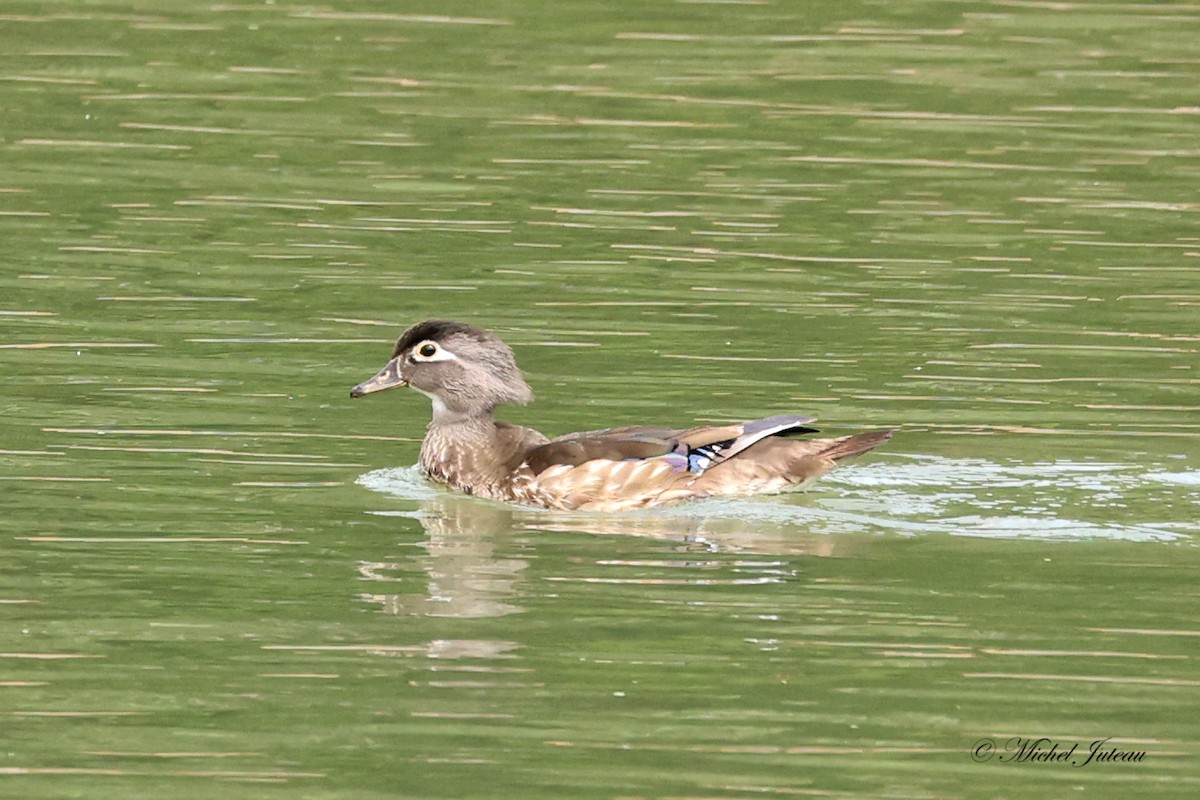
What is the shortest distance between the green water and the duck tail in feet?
0.84

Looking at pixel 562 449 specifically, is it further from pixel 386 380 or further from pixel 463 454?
pixel 386 380

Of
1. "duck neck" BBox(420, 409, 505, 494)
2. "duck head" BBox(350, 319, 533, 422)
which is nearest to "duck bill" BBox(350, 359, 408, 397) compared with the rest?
"duck head" BBox(350, 319, 533, 422)

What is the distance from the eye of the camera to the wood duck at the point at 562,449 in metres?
13.1

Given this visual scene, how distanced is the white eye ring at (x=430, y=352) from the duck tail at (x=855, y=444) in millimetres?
2218

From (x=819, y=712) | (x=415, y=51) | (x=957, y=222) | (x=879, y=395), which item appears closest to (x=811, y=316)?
(x=879, y=395)

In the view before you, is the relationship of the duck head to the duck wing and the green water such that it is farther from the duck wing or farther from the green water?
the duck wing

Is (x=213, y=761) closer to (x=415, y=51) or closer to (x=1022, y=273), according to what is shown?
(x=1022, y=273)

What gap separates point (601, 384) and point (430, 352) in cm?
139

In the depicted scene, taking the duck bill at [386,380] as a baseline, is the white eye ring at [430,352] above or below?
above

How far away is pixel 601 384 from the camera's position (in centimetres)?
1545

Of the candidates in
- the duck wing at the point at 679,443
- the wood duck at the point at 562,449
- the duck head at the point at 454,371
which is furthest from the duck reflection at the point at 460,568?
the duck head at the point at 454,371

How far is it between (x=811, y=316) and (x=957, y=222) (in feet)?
10.0

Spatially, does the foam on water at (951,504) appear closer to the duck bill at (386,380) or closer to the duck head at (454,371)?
the duck bill at (386,380)

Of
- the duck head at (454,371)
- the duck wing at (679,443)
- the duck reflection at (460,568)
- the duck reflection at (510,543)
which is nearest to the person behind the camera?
the duck reflection at (460,568)
